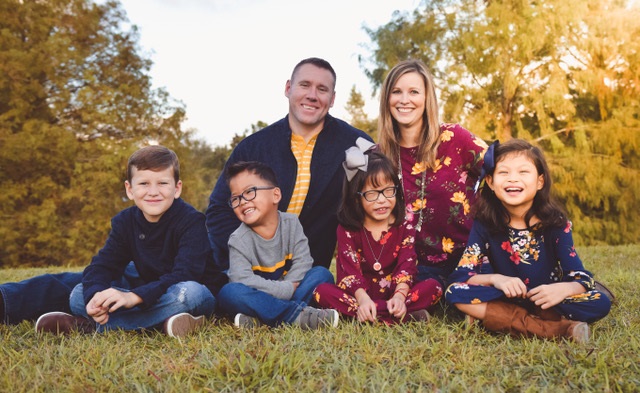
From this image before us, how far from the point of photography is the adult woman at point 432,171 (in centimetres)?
376

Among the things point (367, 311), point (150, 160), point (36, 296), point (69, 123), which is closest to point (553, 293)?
point (367, 311)

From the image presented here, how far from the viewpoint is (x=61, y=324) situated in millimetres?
3033

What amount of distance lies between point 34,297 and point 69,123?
48.8 feet

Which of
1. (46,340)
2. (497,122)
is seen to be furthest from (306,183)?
(497,122)

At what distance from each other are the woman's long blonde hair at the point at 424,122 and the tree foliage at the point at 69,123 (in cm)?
1310

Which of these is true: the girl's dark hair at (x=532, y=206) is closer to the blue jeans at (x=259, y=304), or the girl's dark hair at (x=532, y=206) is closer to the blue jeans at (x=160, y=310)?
the blue jeans at (x=259, y=304)

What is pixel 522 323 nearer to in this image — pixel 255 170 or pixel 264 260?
pixel 264 260

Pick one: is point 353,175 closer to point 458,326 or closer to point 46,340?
point 458,326

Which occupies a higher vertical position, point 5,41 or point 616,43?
point 5,41

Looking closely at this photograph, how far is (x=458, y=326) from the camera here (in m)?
2.82

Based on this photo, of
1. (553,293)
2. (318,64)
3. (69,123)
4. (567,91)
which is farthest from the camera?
(69,123)

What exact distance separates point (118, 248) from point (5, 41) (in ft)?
52.7

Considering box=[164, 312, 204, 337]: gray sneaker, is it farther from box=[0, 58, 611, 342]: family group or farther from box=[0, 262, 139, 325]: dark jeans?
box=[0, 262, 139, 325]: dark jeans

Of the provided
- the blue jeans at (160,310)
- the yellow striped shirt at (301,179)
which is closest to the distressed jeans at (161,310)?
the blue jeans at (160,310)
